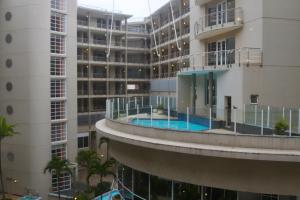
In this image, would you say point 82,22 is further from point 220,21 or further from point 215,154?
point 215,154

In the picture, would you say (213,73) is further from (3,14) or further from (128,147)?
(3,14)

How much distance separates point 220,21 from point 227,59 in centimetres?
295

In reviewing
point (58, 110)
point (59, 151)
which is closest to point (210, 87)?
point (58, 110)

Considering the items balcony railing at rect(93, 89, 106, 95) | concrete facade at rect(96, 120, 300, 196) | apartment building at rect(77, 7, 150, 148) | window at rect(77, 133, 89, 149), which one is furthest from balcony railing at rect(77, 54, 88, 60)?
concrete facade at rect(96, 120, 300, 196)

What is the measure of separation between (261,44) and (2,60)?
28676 mm

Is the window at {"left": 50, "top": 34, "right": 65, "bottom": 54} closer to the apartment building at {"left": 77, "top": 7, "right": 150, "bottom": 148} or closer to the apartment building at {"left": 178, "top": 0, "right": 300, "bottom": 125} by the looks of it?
the apartment building at {"left": 77, "top": 7, "right": 150, "bottom": 148}

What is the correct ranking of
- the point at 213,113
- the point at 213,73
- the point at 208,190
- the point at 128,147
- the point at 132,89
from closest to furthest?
1. the point at 208,190
2. the point at 213,113
3. the point at 128,147
4. the point at 213,73
5. the point at 132,89

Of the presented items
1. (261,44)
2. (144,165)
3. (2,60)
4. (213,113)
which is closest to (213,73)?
(261,44)

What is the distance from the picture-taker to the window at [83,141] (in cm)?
5481

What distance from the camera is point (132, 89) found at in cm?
7056

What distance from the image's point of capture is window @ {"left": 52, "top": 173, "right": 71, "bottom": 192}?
40312 millimetres

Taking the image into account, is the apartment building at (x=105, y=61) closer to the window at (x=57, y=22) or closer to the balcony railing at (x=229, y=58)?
the window at (x=57, y=22)

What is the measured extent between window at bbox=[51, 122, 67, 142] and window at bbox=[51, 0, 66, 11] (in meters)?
12.6

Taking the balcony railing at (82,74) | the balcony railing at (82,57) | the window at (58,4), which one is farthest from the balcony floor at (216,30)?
the balcony railing at (82,57)
